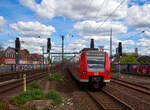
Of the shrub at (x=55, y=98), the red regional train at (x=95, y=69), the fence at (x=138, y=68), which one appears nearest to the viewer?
the shrub at (x=55, y=98)

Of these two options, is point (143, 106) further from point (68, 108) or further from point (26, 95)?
point (26, 95)

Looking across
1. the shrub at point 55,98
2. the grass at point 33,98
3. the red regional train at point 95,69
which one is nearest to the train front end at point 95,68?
the red regional train at point 95,69

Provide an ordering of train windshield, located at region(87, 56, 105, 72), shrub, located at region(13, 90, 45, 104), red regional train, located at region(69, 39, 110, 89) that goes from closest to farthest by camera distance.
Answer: shrub, located at region(13, 90, 45, 104), red regional train, located at region(69, 39, 110, 89), train windshield, located at region(87, 56, 105, 72)

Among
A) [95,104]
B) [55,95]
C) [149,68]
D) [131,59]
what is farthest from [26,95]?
[131,59]

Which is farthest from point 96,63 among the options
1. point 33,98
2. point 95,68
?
point 33,98

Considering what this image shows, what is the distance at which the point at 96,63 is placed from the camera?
39.4 feet

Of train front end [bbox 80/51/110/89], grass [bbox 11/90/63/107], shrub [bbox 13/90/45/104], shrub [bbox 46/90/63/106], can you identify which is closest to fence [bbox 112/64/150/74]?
train front end [bbox 80/51/110/89]

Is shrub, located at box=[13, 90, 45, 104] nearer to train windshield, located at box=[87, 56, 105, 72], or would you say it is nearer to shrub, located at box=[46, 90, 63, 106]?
shrub, located at box=[46, 90, 63, 106]

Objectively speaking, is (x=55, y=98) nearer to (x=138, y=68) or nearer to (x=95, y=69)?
(x=95, y=69)

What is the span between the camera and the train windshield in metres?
11.8

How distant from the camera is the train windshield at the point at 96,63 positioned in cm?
1180

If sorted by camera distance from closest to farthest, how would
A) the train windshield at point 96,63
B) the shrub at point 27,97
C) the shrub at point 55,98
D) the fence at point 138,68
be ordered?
1. the shrub at point 27,97
2. the shrub at point 55,98
3. the train windshield at point 96,63
4. the fence at point 138,68

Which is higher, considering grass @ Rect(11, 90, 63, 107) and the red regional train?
the red regional train

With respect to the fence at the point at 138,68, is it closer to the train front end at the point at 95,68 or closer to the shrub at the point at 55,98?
the train front end at the point at 95,68
